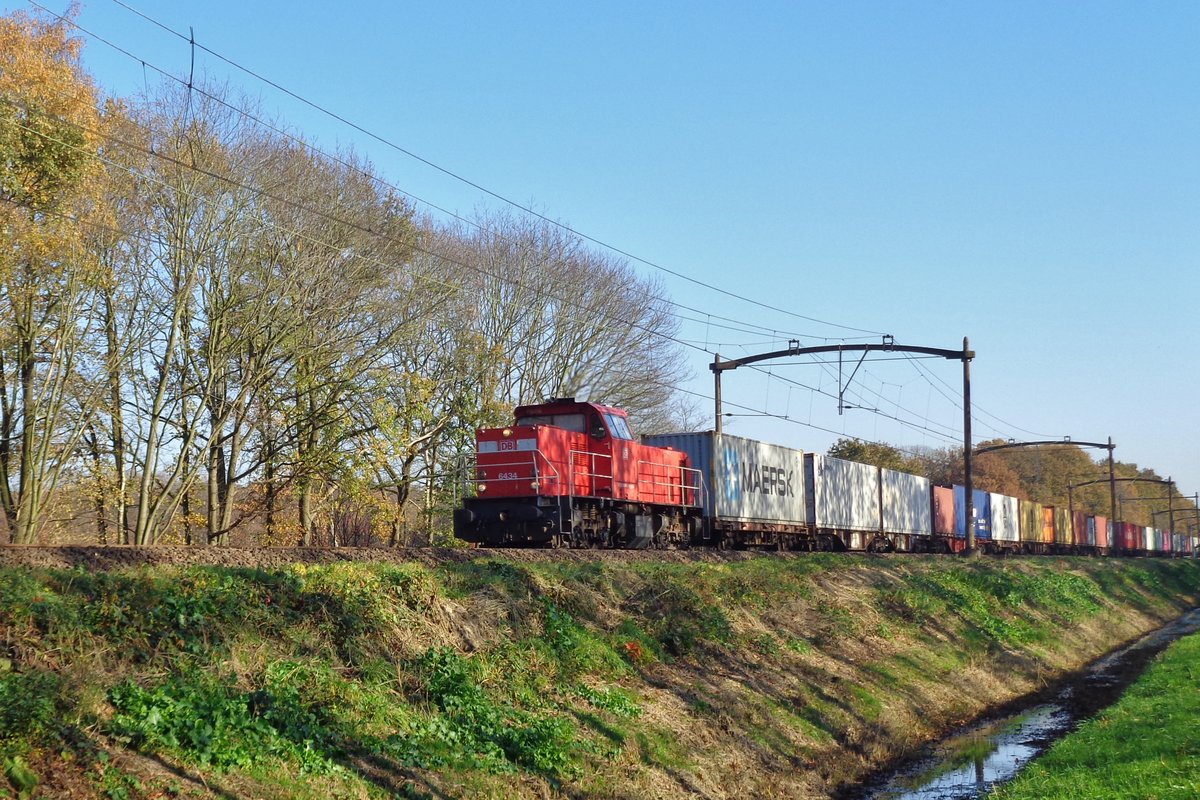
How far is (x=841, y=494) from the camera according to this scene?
131ft

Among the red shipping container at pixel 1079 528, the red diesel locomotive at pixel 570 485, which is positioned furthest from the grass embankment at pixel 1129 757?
the red shipping container at pixel 1079 528

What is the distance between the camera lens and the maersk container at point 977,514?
5544cm

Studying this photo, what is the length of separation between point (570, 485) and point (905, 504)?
2803 centimetres

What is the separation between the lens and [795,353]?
3709 centimetres

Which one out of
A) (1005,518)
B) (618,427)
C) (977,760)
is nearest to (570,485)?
(618,427)

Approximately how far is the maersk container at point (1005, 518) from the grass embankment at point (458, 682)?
122ft

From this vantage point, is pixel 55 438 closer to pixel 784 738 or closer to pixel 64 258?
pixel 64 258

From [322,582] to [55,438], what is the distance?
18.7 meters

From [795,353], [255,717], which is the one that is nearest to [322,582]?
[255,717]

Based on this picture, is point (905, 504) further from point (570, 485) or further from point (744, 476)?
point (570, 485)

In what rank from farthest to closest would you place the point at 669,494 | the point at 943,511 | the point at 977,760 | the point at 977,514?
the point at 977,514 < the point at 943,511 < the point at 669,494 < the point at 977,760

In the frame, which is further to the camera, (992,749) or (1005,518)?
(1005,518)

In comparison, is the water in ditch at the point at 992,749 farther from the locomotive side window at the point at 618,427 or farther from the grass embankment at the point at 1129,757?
the locomotive side window at the point at 618,427

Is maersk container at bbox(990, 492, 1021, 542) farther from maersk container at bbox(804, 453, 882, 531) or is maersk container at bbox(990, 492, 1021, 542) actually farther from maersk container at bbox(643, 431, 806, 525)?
maersk container at bbox(643, 431, 806, 525)
